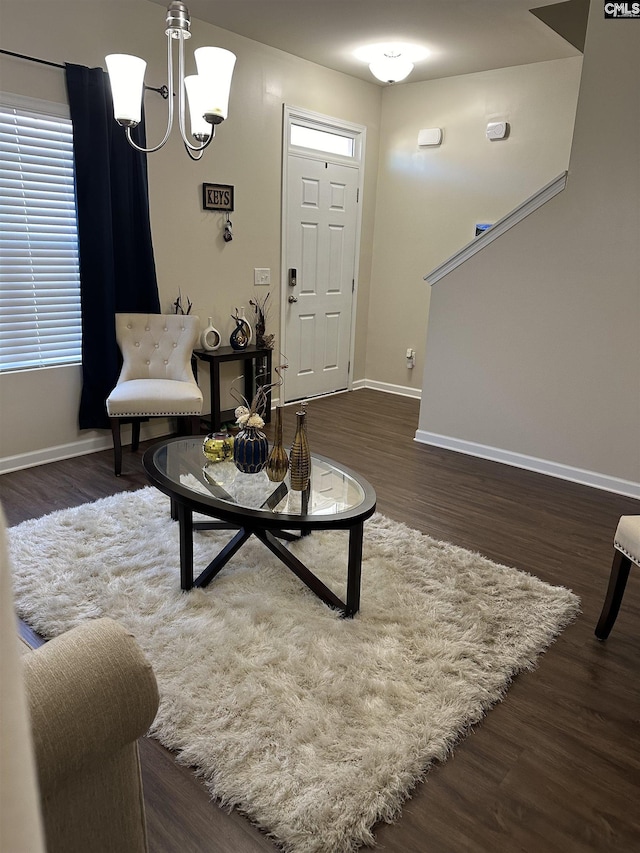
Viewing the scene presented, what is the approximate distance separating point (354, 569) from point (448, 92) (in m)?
4.58

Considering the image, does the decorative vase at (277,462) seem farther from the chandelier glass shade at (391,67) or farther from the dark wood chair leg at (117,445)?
the chandelier glass shade at (391,67)

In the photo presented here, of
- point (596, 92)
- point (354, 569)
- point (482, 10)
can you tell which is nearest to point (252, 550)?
point (354, 569)

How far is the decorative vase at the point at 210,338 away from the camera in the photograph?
4.51 meters

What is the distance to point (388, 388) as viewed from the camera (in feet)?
20.1

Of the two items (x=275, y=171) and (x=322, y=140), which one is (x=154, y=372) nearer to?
(x=275, y=171)

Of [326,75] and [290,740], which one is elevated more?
[326,75]

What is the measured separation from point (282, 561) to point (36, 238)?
245 cm

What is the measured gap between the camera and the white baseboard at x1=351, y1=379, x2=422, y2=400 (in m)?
5.93

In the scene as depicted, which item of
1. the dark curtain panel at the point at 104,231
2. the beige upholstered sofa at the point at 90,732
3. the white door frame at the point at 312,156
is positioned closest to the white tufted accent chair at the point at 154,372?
the dark curtain panel at the point at 104,231

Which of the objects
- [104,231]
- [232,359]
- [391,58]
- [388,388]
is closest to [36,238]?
[104,231]

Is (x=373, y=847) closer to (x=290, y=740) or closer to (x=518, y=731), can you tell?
(x=290, y=740)

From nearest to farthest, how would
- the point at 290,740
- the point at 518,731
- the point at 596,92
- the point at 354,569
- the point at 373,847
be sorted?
1. the point at 373,847
2. the point at 290,740
3. the point at 518,731
4. the point at 354,569
5. the point at 596,92

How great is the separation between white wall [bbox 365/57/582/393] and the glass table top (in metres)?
3.41

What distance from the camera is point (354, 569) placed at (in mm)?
2254
